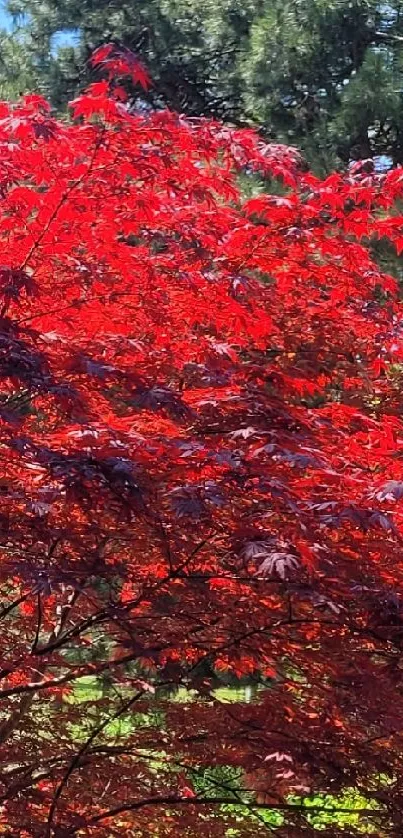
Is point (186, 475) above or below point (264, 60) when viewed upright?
below

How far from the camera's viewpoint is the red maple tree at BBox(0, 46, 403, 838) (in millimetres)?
2588

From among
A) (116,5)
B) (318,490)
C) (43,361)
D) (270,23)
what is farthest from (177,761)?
(116,5)

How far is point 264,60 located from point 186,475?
598 centimetres

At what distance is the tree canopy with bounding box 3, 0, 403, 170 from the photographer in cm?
748

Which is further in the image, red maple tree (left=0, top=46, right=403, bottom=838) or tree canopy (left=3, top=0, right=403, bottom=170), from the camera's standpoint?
tree canopy (left=3, top=0, right=403, bottom=170)

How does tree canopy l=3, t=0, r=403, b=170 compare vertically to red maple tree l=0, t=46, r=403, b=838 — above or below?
above

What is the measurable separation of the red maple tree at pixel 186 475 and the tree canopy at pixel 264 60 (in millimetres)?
4019

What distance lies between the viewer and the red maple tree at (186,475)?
2.59 m

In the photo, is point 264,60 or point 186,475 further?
point 264,60

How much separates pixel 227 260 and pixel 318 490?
3.64ft

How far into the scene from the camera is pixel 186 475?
8.62 ft

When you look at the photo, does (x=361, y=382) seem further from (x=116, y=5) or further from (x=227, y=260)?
(x=116, y=5)

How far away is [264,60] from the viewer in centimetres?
771

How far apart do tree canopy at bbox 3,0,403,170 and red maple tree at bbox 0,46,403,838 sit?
4.02m
